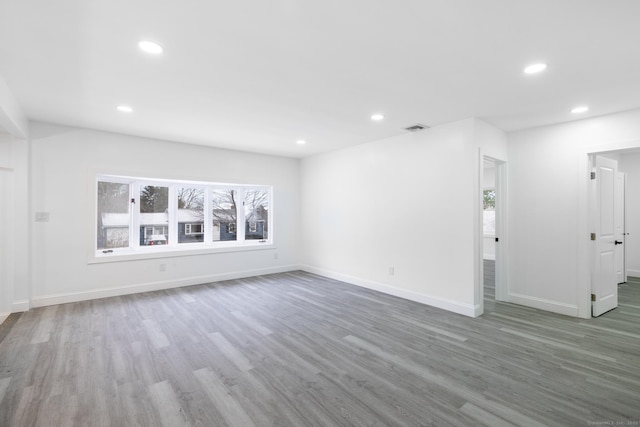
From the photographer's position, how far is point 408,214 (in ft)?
15.0

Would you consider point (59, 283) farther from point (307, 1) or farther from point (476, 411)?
point (476, 411)

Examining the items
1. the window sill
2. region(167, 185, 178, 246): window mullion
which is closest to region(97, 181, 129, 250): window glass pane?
the window sill

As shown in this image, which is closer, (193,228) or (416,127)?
(416,127)

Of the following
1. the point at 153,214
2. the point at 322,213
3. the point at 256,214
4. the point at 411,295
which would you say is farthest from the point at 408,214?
the point at 153,214

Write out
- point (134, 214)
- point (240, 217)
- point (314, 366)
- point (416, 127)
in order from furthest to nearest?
point (240, 217) → point (134, 214) → point (416, 127) → point (314, 366)

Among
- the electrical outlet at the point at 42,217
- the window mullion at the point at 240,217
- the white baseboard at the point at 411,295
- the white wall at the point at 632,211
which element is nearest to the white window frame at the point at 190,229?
the window mullion at the point at 240,217

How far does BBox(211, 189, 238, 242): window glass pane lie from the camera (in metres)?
6.09

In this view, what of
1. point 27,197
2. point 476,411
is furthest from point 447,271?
point 27,197

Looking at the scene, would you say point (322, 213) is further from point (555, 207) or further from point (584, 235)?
point (584, 235)

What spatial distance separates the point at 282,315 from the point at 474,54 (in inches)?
135

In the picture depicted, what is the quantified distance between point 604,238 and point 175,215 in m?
6.67

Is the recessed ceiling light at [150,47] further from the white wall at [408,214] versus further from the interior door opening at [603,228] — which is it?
the interior door opening at [603,228]

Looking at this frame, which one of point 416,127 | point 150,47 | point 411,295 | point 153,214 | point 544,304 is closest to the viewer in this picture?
point 150,47

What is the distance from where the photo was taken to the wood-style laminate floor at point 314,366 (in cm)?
200
